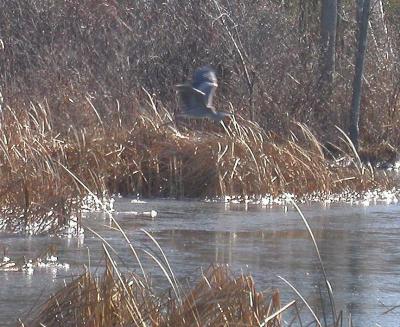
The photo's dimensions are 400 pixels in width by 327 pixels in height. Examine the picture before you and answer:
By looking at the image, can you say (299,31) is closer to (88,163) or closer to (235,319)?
(88,163)

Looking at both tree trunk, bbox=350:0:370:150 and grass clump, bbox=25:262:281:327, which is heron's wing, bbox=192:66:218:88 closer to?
grass clump, bbox=25:262:281:327

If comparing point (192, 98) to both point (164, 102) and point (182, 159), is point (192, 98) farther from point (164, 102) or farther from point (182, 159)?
point (164, 102)

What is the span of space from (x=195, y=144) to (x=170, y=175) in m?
0.50

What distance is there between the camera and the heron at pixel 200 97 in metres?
8.66

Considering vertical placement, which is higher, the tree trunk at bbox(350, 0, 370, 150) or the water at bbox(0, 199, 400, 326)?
the tree trunk at bbox(350, 0, 370, 150)

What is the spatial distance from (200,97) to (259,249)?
12.2 ft

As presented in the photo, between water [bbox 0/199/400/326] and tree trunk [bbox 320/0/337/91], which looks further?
tree trunk [bbox 320/0/337/91]

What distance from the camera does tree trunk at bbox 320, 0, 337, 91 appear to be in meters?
22.1

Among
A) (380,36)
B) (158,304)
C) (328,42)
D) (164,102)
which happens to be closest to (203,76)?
(158,304)

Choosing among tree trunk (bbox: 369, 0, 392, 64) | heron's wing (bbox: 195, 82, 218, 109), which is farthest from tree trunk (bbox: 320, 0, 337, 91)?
heron's wing (bbox: 195, 82, 218, 109)

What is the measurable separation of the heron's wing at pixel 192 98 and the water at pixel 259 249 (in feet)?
3.13

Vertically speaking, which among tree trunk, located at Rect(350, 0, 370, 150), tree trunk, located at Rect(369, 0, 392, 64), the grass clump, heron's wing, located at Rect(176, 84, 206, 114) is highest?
→ tree trunk, located at Rect(369, 0, 392, 64)

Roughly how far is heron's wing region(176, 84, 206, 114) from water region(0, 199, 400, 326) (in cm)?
95

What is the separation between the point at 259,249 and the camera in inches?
483
